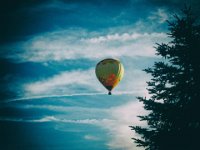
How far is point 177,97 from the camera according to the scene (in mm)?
12977

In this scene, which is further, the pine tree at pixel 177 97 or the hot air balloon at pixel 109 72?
the hot air balloon at pixel 109 72

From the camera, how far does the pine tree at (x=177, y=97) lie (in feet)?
38.7

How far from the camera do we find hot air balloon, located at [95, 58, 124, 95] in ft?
73.8

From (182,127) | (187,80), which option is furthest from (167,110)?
(187,80)

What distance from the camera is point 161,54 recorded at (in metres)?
13.7

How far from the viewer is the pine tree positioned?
1181 centimetres

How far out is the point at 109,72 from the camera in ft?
73.6

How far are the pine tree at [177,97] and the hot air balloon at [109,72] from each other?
9.04 m

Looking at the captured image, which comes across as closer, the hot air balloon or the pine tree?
the pine tree

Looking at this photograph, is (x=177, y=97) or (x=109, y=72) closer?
(x=177, y=97)

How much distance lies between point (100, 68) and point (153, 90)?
33.4ft

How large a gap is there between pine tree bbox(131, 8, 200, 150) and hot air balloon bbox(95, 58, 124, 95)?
904 cm

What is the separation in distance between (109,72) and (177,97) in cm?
1005

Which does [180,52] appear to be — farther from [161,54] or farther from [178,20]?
[178,20]
